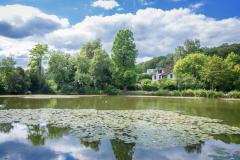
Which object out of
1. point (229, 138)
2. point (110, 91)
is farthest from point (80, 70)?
point (229, 138)

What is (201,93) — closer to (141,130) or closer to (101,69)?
(101,69)

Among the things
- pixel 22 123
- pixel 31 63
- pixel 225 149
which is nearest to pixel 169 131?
pixel 225 149

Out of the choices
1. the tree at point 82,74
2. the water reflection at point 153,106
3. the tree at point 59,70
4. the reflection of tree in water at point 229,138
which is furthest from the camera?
the tree at point 59,70

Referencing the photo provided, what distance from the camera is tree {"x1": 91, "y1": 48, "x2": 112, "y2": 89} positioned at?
44.2 meters

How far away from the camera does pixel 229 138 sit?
37.1 ft

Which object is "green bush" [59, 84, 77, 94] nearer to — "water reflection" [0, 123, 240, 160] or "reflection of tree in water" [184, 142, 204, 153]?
"water reflection" [0, 123, 240, 160]

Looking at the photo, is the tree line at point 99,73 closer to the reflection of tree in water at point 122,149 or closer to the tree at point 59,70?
the tree at point 59,70

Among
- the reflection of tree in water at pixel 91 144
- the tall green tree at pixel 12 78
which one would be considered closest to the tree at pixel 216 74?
the tall green tree at pixel 12 78

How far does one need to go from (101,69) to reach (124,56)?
4.92 meters

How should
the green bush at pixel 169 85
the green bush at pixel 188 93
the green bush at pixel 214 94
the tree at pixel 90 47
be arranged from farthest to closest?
the tree at pixel 90 47, the green bush at pixel 169 85, the green bush at pixel 188 93, the green bush at pixel 214 94

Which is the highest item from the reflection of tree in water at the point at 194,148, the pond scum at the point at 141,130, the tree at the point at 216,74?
the tree at the point at 216,74

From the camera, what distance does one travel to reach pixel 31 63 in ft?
147

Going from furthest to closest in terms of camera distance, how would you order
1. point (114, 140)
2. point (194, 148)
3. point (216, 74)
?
point (216, 74), point (114, 140), point (194, 148)

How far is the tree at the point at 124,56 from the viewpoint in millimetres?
45281
